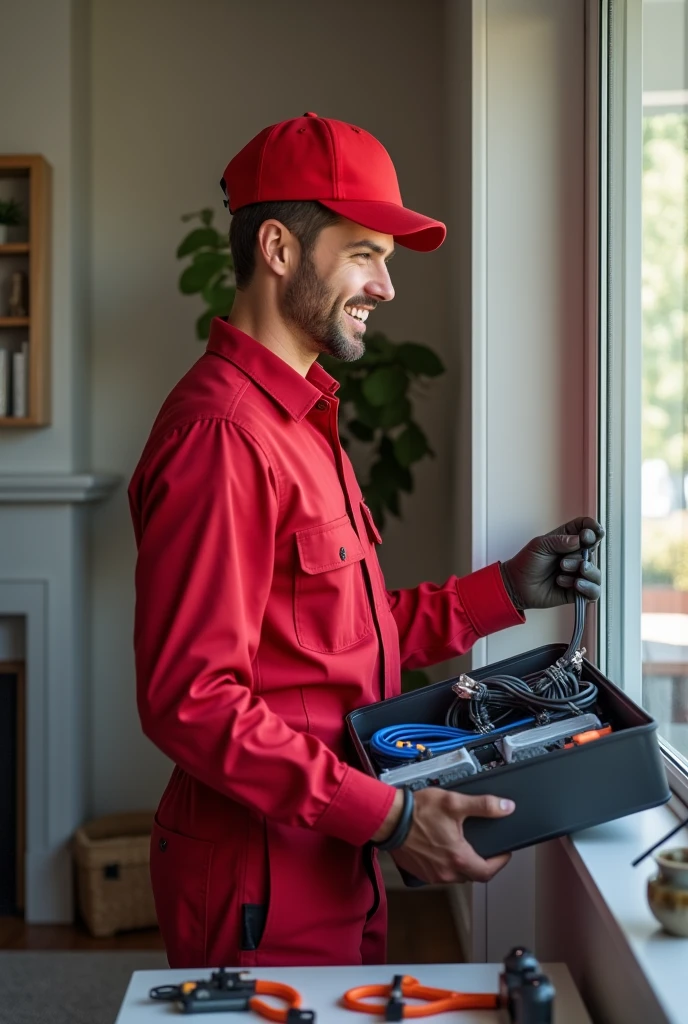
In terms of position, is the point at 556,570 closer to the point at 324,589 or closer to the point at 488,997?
the point at 324,589

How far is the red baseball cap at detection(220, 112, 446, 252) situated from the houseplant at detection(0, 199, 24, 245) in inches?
77.6

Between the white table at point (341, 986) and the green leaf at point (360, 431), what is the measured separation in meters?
2.01

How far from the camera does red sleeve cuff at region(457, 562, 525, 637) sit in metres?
1.75

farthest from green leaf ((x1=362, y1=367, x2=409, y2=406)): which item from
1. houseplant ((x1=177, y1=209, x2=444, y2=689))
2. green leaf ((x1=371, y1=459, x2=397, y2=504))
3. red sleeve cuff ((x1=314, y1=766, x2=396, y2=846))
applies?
red sleeve cuff ((x1=314, y1=766, x2=396, y2=846))

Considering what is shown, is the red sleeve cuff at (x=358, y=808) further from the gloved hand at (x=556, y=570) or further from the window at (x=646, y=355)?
the gloved hand at (x=556, y=570)

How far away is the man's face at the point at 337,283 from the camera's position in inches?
56.0

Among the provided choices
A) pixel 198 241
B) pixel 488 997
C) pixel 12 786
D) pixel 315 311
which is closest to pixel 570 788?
pixel 488 997

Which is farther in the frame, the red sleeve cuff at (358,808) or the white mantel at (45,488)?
the white mantel at (45,488)

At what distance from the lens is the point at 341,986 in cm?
113

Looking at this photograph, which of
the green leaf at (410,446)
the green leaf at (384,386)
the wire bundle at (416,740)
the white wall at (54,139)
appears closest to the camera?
the wire bundle at (416,740)

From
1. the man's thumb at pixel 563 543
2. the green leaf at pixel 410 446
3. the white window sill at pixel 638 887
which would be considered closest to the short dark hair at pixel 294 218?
the man's thumb at pixel 563 543

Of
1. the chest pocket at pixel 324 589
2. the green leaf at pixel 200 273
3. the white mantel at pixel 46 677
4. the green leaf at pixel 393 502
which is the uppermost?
the green leaf at pixel 200 273

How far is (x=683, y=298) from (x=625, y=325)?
29 cm

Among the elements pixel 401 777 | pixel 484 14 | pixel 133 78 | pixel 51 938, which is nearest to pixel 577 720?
pixel 401 777
